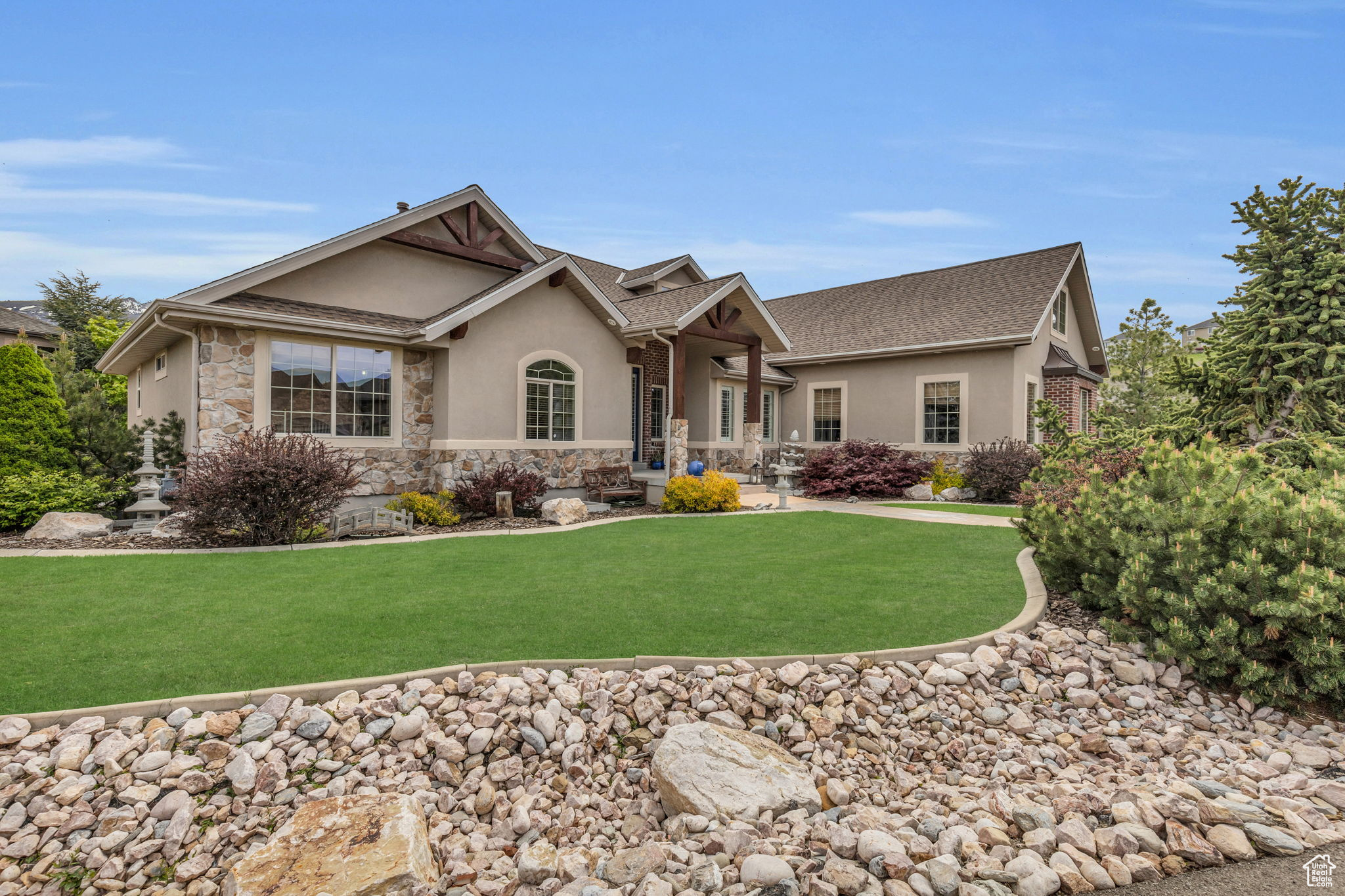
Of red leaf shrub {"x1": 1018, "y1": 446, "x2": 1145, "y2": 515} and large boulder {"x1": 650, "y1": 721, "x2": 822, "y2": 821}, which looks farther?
red leaf shrub {"x1": 1018, "y1": 446, "x2": 1145, "y2": 515}

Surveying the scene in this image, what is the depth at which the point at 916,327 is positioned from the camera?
17594 millimetres

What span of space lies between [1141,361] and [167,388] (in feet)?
81.3

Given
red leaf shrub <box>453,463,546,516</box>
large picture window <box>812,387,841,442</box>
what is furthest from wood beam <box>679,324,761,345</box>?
large picture window <box>812,387,841,442</box>

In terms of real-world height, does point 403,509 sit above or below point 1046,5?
below

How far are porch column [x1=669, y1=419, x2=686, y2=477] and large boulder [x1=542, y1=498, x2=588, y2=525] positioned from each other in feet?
8.88

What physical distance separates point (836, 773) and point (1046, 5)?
1132cm

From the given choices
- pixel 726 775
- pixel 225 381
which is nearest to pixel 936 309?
pixel 225 381

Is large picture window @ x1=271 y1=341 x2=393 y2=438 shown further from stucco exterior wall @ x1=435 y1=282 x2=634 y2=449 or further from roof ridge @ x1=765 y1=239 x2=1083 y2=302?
roof ridge @ x1=765 y1=239 x2=1083 y2=302

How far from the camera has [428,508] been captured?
34.2 feet

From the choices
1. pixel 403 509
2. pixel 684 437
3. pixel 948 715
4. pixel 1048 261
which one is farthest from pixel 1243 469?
pixel 1048 261

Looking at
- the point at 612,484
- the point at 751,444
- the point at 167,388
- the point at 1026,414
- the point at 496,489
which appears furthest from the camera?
the point at 751,444

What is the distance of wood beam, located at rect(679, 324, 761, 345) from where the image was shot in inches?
540

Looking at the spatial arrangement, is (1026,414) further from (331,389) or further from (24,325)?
(24,325)

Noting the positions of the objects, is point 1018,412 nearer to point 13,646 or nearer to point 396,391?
point 396,391
